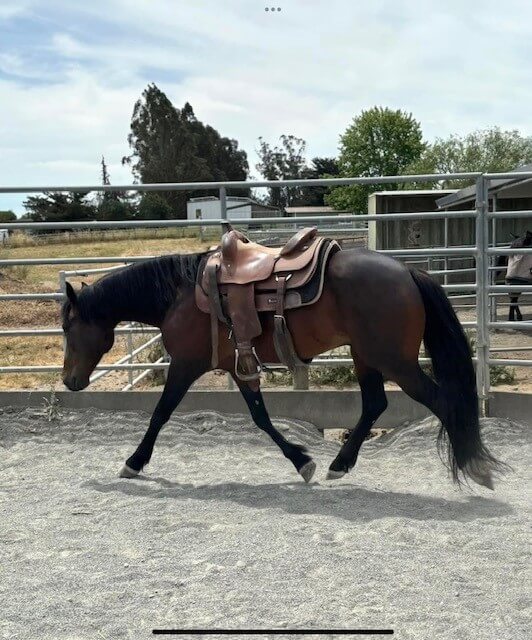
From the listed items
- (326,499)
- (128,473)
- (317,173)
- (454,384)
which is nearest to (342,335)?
(454,384)

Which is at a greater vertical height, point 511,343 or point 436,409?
point 436,409

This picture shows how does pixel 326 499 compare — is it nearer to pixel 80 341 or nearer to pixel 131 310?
pixel 131 310

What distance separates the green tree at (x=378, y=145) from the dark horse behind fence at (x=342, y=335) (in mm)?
46743

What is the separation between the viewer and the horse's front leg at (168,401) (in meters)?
4.22

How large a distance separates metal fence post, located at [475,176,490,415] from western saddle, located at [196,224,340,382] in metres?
1.53

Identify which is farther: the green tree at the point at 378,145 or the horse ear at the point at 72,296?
the green tree at the point at 378,145

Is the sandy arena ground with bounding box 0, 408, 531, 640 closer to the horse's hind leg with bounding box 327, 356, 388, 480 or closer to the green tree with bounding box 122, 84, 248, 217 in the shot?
the horse's hind leg with bounding box 327, 356, 388, 480

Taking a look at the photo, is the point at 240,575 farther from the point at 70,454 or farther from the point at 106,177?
the point at 106,177

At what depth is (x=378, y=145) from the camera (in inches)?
2015

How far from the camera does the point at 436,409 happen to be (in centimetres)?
383

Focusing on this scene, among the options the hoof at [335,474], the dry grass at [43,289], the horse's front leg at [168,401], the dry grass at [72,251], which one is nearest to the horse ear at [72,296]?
the horse's front leg at [168,401]

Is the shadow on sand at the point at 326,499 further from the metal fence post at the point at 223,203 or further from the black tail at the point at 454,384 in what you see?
the metal fence post at the point at 223,203

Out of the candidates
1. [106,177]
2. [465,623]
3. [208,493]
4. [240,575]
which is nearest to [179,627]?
[240,575]

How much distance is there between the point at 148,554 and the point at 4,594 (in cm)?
61
